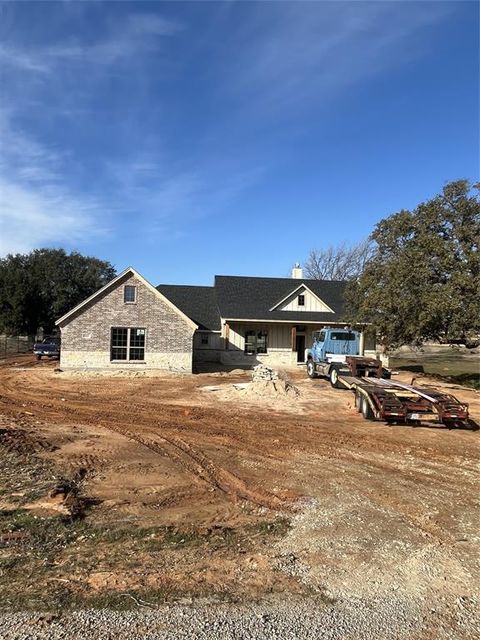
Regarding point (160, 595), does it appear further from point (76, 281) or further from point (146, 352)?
point (76, 281)

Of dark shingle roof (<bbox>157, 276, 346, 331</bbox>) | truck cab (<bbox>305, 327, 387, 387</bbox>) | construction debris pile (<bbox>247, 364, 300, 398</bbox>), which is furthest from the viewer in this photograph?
dark shingle roof (<bbox>157, 276, 346, 331</bbox>)

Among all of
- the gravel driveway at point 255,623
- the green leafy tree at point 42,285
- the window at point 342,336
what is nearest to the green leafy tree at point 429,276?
the window at point 342,336

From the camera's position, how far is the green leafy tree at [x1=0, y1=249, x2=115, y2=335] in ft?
167

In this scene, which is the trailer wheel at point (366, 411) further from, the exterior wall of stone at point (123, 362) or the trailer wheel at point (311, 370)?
the exterior wall of stone at point (123, 362)

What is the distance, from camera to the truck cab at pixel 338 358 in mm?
21375

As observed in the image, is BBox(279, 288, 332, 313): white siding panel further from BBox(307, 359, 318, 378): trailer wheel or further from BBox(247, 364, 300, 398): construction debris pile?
BBox(247, 364, 300, 398): construction debris pile

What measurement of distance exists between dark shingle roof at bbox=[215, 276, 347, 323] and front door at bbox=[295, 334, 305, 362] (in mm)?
1700

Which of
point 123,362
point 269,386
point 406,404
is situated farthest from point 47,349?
point 406,404

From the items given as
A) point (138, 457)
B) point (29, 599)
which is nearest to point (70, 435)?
point (138, 457)

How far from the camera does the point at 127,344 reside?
2997 cm

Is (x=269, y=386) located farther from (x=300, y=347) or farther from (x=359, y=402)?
(x=300, y=347)

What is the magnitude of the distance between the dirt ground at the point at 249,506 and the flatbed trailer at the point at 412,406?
0.36 metres

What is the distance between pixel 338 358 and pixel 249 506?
17.5 metres

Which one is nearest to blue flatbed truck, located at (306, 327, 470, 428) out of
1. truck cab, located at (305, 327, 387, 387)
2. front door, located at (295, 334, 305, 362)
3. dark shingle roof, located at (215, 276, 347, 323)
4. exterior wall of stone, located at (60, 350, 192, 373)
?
truck cab, located at (305, 327, 387, 387)
